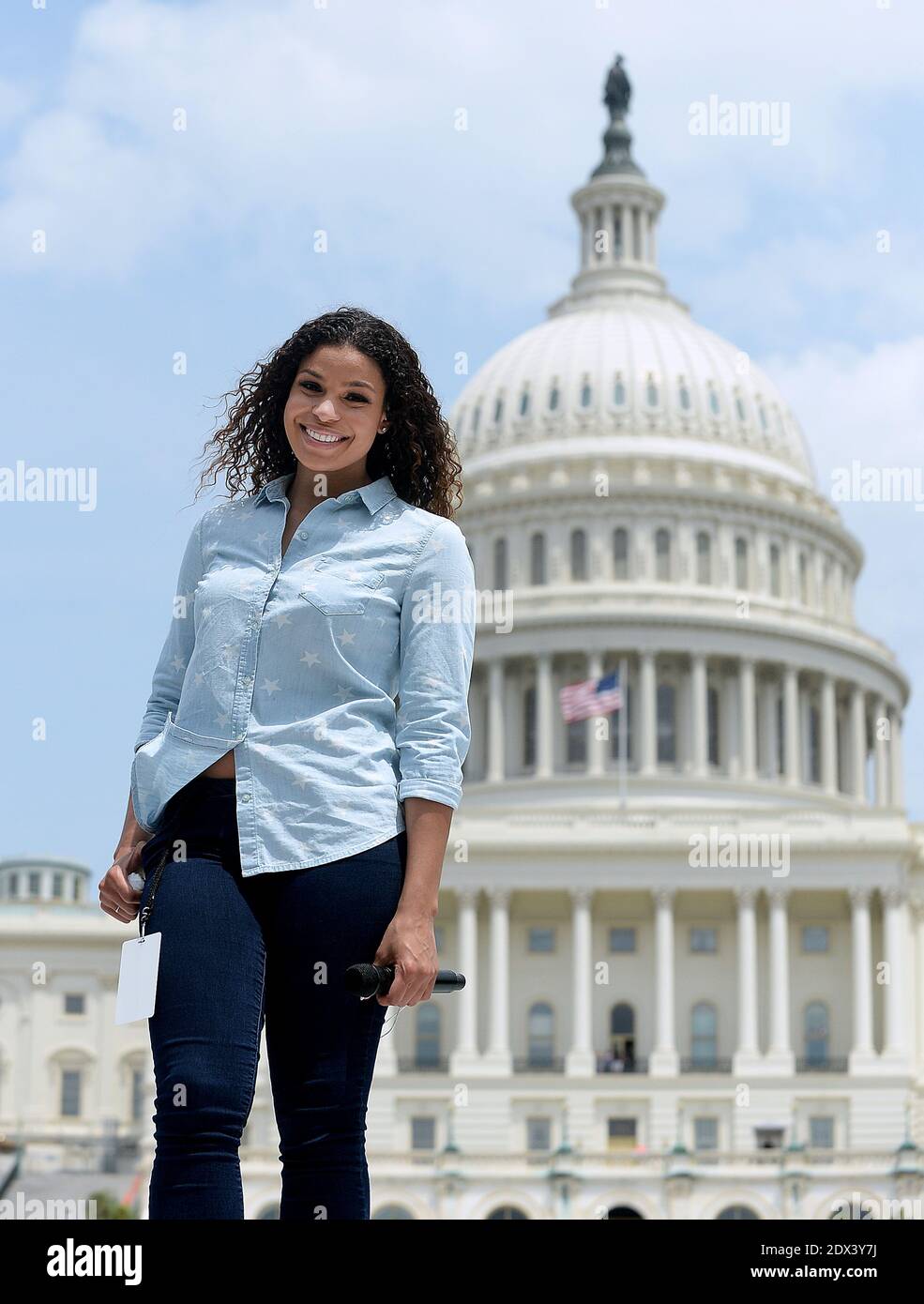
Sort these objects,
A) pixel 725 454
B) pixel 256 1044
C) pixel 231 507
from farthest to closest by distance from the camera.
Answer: pixel 725 454 < pixel 231 507 < pixel 256 1044

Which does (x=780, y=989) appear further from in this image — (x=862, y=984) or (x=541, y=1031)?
(x=541, y=1031)

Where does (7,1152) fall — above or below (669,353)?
below

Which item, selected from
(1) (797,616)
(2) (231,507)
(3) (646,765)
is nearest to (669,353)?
(1) (797,616)

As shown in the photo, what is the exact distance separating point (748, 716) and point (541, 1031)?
2015 centimetres

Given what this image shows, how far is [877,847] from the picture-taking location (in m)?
82.1

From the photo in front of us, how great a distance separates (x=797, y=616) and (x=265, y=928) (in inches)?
3808

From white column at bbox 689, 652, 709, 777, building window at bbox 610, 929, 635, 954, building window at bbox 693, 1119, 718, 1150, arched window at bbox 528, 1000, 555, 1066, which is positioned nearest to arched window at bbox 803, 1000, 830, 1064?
building window at bbox 693, 1119, 718, 1150

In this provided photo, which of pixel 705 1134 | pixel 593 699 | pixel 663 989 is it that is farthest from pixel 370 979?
pixel 663 989

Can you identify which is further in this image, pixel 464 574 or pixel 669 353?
pixel 669 353

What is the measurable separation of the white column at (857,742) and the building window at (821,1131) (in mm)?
24968

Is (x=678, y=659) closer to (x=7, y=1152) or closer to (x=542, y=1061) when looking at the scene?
(x=542, y=1061)

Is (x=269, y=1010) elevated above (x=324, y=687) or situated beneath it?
situated beneath

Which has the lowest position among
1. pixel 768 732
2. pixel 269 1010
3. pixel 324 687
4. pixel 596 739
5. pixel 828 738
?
pixel 269 1010

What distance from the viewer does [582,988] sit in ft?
271
